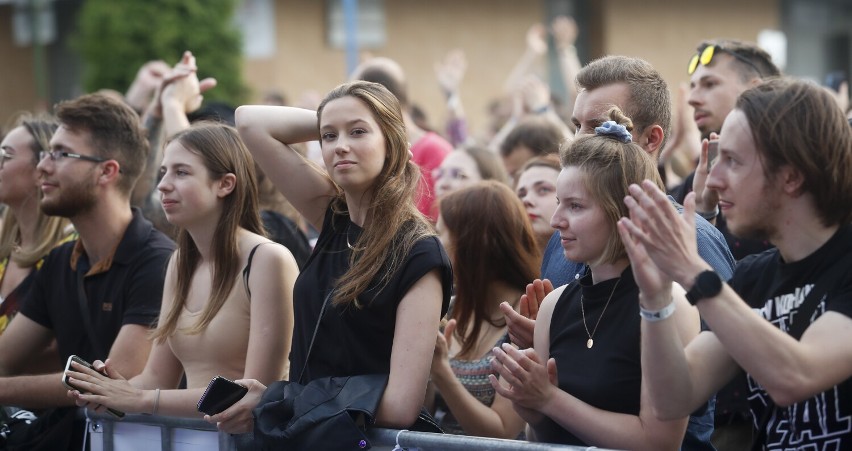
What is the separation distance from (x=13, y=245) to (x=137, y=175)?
107cm

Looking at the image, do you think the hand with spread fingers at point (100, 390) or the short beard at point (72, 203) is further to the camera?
the short beard at point (72, 203)

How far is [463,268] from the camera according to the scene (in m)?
4.93

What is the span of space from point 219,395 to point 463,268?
1430 mm

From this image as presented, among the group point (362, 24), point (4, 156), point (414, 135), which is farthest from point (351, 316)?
point (362, 24)

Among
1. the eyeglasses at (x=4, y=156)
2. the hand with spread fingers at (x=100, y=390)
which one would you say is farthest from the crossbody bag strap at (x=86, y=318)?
the eyeglasses at (x=4, y=156)

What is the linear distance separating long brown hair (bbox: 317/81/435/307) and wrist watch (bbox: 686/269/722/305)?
4.16ft

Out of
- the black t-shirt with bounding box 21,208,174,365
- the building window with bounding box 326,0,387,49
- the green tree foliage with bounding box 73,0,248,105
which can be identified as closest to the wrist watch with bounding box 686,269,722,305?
the black t-shirt with bounding box 21,208,174,365

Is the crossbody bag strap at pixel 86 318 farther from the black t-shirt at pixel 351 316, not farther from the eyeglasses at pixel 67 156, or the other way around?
the black t-shirt at pixel 351 316

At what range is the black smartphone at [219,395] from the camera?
3.85 meters

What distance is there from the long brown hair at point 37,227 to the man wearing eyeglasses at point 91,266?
19.1 inches

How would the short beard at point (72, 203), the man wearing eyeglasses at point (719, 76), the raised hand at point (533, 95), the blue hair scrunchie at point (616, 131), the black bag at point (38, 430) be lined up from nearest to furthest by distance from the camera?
the blue hair scrunchie at point (616, 131), the black bag at point (38, 430), the man wearing eyeglasses at point (719, 76), the short beard at point (72, 203), the raised hand at point (533, 95)

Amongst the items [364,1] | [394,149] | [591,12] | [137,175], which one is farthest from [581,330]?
[591,12]

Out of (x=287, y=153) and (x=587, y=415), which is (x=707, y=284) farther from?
(x=287, y=153)

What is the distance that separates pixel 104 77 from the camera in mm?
16656
